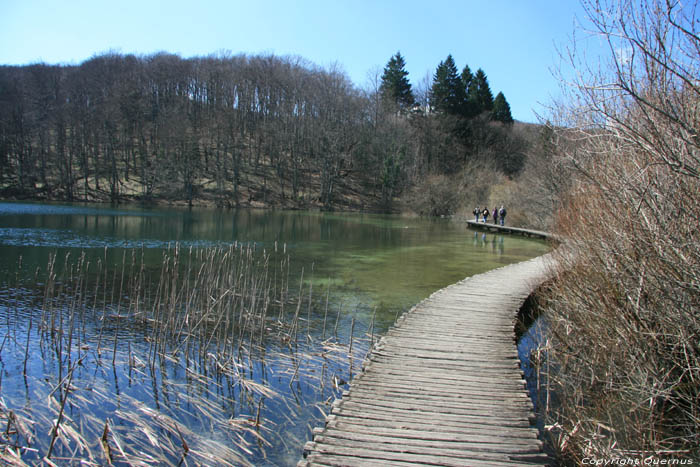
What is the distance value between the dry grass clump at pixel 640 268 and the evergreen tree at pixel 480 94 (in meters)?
58.3

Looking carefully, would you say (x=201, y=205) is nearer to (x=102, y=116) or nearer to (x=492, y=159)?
(x=102, y=116)

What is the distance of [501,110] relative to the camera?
64.2 metres

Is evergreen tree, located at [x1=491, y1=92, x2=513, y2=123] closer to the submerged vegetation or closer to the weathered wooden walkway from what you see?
the weathered wooden walkway

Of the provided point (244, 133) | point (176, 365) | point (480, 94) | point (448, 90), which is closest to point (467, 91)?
point (480, 94)

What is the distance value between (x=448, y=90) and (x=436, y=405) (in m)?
59.6

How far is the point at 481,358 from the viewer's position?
6.81 m

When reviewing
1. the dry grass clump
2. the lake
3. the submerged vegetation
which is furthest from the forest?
the dry grass clump

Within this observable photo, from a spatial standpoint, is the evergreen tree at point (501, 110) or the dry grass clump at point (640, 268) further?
the evergreen tree at point (501, 110)

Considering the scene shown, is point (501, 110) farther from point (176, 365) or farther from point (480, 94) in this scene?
point (176, 365)

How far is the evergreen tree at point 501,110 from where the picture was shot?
210 feet

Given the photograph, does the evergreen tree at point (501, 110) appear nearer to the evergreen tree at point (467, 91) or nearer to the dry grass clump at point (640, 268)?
the evergreen tree at point (467, 91)

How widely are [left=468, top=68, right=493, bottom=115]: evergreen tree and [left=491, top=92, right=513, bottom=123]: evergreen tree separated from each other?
0.85 metres

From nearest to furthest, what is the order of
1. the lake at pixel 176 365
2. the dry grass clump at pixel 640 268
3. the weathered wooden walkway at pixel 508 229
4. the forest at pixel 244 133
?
the dry grass clump at pixel 640 268, the lake at pixel 176 365, the weathered wooden walkway at pixel 508 229, the forest at pixel 244 133

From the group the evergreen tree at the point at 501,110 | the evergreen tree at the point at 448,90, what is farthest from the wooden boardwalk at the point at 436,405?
the evergreen tree at the point at 501,110
